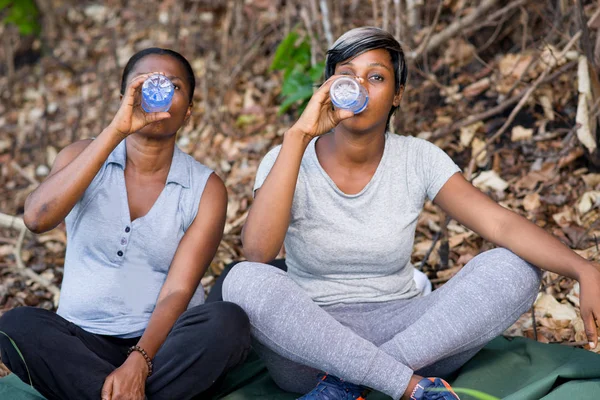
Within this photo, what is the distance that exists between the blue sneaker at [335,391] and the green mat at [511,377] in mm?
239

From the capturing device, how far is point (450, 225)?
14.7 feet

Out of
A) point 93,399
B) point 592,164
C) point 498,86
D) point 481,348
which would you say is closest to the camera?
point 93,399

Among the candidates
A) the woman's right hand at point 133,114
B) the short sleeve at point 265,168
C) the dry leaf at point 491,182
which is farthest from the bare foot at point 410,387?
the dry leaf at point 491,182

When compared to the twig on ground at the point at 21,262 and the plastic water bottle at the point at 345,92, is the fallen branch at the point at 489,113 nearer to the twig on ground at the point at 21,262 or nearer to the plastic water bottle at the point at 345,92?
the plastic water bottle at the point at 345,92

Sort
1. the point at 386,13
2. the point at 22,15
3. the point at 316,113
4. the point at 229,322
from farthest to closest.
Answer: the point at 22,15, the point at 386,13, the point at 316,113, the point at 229,322

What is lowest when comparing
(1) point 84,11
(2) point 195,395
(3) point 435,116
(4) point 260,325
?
(2) point 195,395

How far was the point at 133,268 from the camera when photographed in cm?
314

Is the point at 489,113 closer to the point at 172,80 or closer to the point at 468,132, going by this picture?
the point at 468,132

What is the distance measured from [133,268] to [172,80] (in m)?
0.76

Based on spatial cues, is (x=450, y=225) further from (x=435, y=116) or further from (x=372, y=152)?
(x=372, y=152)

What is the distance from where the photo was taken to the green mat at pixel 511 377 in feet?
9.02

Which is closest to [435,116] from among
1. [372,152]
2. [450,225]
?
[450,225]

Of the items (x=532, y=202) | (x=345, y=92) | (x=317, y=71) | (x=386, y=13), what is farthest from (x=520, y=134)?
(x=345, y=92)

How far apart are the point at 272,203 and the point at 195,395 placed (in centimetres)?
77
